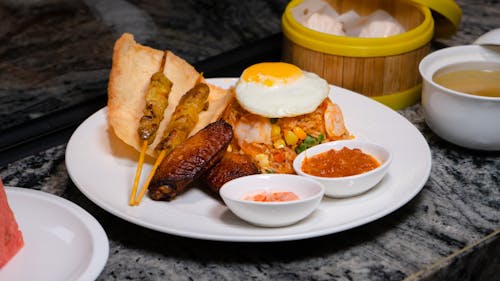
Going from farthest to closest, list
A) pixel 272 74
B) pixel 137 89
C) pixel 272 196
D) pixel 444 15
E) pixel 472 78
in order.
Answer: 1. pixel 444 15
2. pixel 472 78
3. pixel 137 89
4. pixel 272 74
5. pixel 272 196

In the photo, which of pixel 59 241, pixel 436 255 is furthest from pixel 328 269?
pixel 59 241

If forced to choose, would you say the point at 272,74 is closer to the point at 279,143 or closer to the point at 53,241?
the point at 279,143

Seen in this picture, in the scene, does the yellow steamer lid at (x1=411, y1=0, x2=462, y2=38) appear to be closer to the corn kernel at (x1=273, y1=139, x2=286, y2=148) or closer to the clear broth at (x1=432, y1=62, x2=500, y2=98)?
the clear broth at (x1=432, y1=62, x2=500, y2=98)

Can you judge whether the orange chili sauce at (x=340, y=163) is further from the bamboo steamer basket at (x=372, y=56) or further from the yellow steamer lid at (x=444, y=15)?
the yellow steamer lid at (x=444, y=15)

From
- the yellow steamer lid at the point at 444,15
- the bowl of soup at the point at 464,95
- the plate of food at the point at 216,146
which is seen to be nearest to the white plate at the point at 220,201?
the plate of food at the point at 216,146

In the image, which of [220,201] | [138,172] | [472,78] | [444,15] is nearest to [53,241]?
[138,172]

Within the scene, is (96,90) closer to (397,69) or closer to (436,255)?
(397,69)

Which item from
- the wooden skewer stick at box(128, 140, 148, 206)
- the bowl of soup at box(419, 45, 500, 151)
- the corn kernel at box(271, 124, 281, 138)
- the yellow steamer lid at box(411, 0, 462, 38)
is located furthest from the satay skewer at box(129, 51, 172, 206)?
the yellow steamer lid at box(411, 0, 462, 38)
